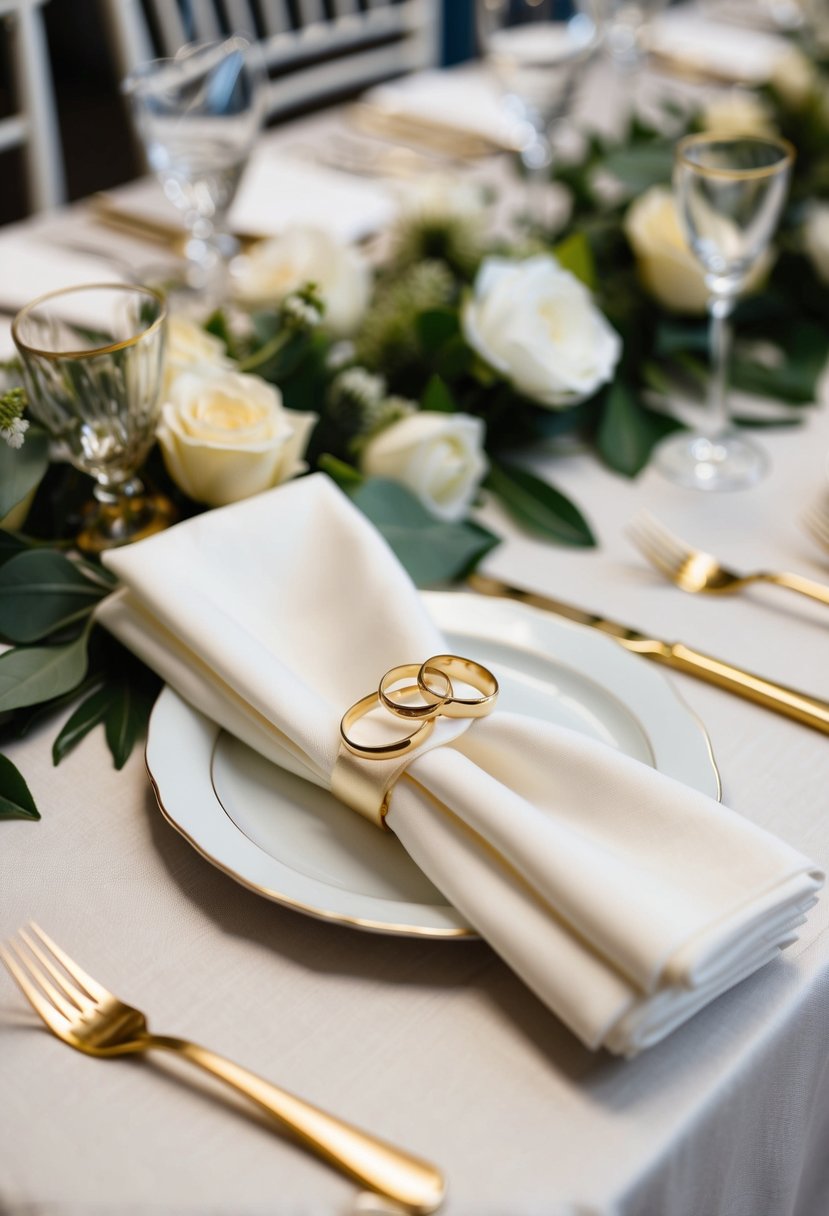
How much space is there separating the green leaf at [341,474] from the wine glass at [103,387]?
11 centimetres

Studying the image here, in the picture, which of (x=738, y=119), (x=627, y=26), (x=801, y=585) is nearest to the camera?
(x=801, y=585)

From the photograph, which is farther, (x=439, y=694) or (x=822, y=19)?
(x=822, y=19)

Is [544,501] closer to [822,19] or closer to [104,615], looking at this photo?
[104,615]

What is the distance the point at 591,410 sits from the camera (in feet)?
3.14

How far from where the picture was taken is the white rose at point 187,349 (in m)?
0.73

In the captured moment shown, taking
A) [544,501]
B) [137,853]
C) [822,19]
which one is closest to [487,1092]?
[137,853]

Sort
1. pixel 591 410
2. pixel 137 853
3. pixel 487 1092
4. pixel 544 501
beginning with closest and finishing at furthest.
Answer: pixel 487 1092
pixel 137 853
pixel 544 501
pixel 591 410

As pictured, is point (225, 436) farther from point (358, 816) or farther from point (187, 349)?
point (358, 816)

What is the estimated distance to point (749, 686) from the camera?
66 cm

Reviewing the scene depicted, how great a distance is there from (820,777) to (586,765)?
0.17m

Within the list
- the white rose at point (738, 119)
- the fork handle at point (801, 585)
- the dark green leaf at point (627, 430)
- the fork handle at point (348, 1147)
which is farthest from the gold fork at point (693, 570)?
the white rose at point (738, 119)

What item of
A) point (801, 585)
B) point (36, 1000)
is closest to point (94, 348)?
point (36, 1000)

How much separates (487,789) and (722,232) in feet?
1.70

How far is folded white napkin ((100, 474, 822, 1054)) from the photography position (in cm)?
44
